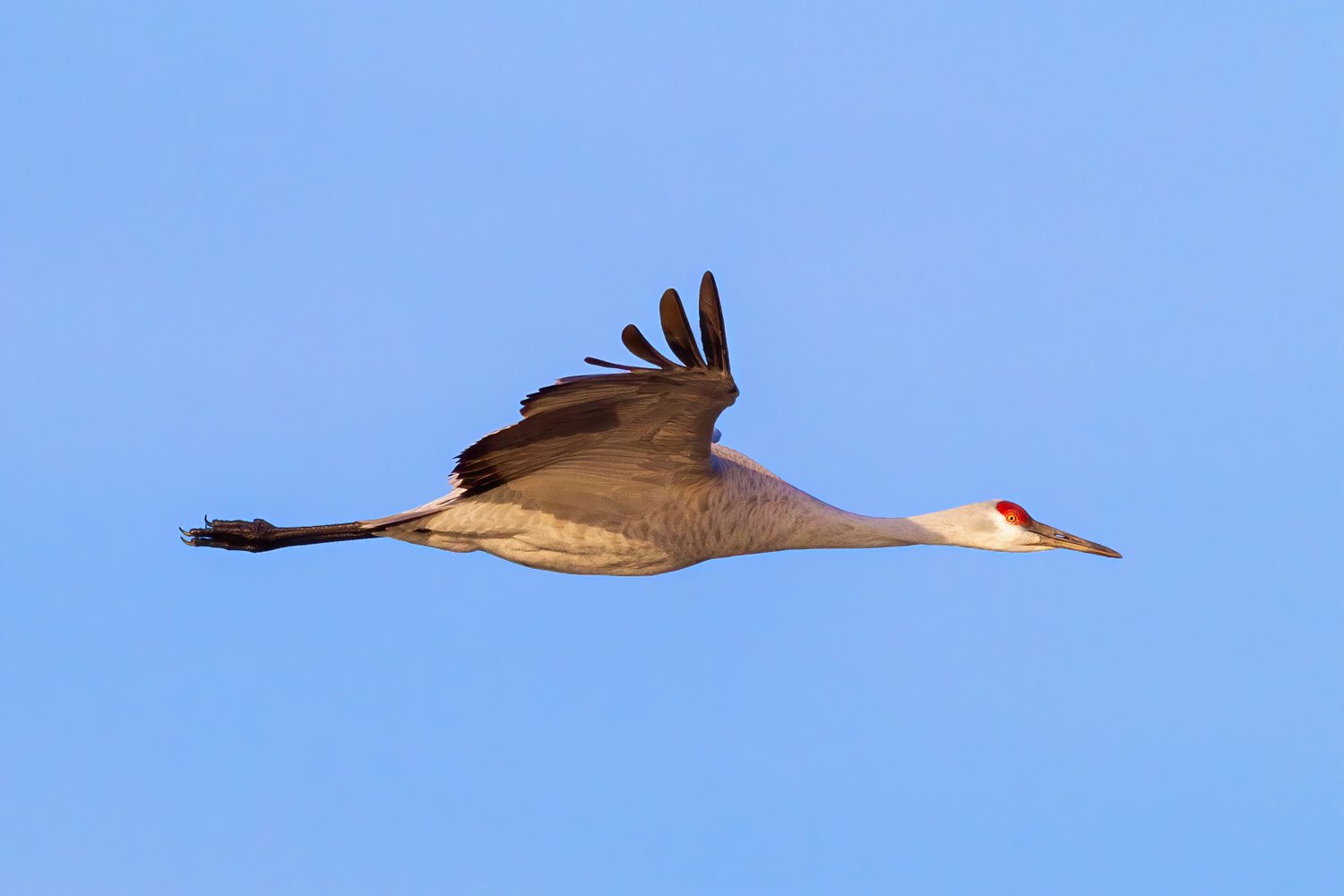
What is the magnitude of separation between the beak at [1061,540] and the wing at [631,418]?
8.02 ft

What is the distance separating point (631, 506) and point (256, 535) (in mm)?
2471

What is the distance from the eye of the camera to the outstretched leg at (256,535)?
1068 centimetres

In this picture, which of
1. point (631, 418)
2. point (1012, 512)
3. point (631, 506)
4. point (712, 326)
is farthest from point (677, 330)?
point (1012, 512)

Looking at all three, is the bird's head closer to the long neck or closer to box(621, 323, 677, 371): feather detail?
the long neck

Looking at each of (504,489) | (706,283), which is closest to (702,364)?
(706,283)

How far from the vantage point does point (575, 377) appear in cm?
876

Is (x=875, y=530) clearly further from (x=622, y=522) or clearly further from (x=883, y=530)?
(x=622, y=522)

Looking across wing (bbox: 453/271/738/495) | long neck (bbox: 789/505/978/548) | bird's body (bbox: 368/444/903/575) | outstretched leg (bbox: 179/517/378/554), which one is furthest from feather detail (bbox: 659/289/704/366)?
outstretched leg (bbox: 179/517/378/554)

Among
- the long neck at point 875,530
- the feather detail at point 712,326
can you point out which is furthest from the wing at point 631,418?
the long neck at point 875,530

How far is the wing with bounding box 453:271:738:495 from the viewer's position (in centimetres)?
860

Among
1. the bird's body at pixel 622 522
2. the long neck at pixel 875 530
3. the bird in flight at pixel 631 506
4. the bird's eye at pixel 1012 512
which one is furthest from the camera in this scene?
the bird's eye at pixel 1012 512

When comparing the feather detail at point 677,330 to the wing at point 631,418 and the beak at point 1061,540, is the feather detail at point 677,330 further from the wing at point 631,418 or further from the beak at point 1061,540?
the beak at point 1061,540

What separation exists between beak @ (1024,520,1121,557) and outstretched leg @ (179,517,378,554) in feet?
14.0

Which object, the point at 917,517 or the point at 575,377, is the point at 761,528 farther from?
the point at 575,377
